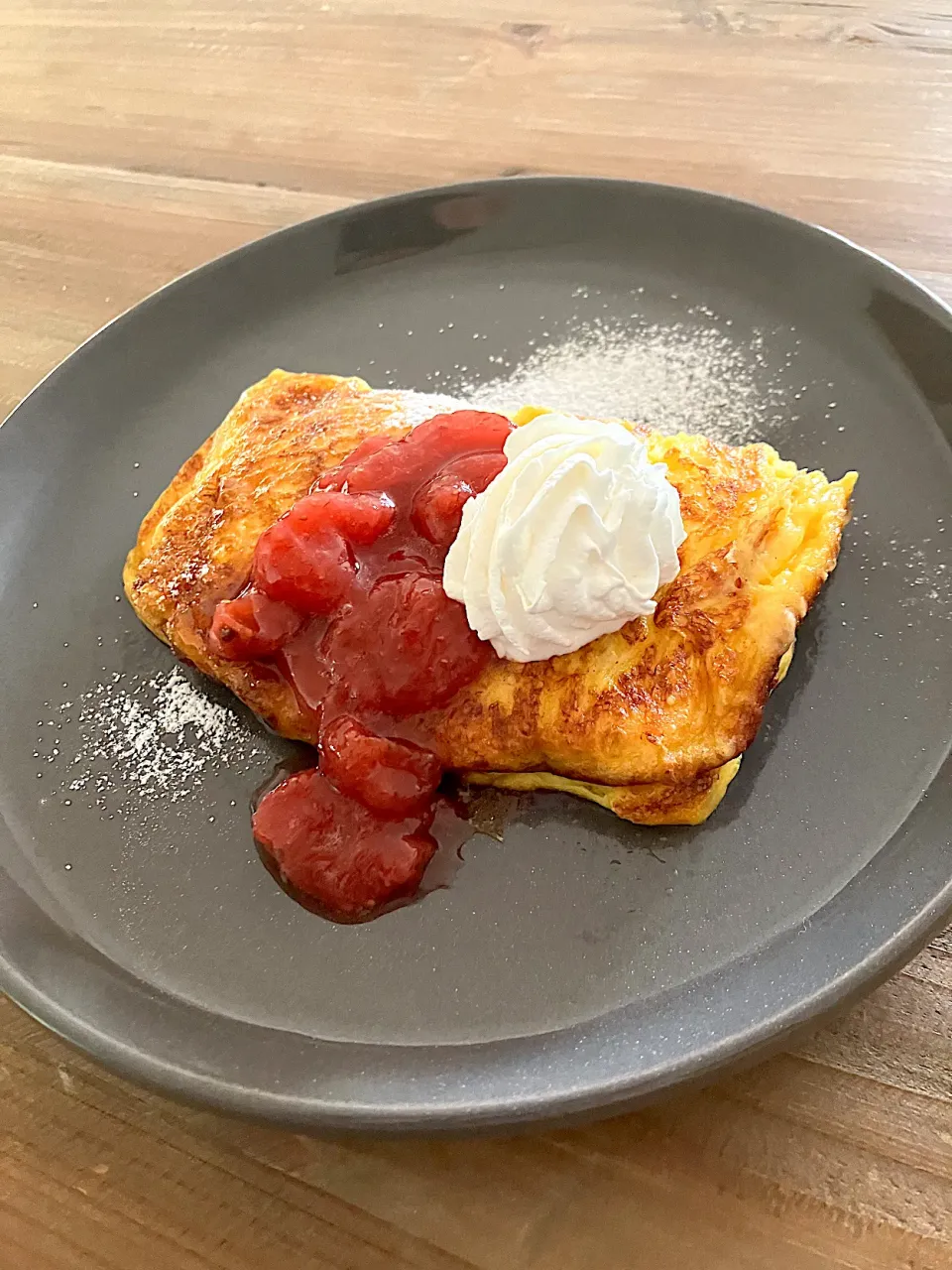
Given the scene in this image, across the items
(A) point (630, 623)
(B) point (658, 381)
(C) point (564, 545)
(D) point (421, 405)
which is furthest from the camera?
(B) point (658, 381)

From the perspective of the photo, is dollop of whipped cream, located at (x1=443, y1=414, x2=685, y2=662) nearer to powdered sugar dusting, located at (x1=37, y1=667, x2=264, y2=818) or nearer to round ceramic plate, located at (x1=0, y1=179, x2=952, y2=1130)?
round ceramic plate, located at (x1=0, y1=179, x2=952, y2=1130)

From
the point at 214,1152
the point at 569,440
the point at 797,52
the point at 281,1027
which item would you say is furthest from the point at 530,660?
the point at 797,52

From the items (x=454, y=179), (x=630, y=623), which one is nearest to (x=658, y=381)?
(x=630, y=623)

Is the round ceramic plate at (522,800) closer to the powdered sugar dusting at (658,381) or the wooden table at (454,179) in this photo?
the powdered sugar dusting at (658,381)

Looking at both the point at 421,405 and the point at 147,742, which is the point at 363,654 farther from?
the point at 421,405

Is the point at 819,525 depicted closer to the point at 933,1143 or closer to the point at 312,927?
the point at 933,1143

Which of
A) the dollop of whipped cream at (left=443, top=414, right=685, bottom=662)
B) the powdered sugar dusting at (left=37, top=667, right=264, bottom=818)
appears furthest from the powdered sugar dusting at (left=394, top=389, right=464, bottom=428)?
the powdered sugar dusting at (left=37, top=667, right=264, bottom=818)
